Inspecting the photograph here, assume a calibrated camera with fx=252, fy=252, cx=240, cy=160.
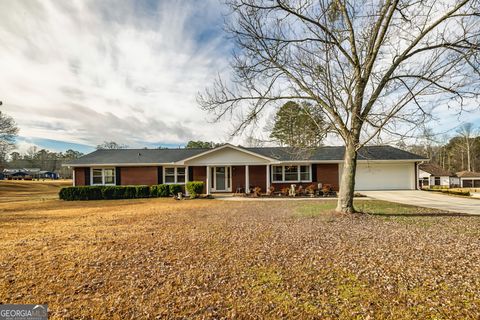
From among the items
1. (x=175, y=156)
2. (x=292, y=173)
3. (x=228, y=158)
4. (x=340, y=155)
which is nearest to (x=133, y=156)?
(x=175, y=156)

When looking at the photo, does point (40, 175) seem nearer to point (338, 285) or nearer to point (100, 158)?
point (100, 158)

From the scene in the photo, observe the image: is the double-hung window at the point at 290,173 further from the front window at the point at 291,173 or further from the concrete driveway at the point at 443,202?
the concrete driveway at the point at 443,202

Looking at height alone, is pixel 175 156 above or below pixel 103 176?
above

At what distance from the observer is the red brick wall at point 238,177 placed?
21156 mm

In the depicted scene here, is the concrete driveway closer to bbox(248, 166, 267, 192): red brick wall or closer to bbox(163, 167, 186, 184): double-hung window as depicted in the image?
bbox(248, 166, 267, 192): red brick wall

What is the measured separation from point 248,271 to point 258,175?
16494 mm

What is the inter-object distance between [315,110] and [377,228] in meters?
5.76

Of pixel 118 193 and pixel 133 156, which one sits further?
pixel 133 156

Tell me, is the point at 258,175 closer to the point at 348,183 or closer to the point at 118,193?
the point at 118,193

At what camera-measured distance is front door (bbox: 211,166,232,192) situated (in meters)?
21.5

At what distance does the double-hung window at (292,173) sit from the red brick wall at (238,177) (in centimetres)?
264

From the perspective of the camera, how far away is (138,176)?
21.4 m

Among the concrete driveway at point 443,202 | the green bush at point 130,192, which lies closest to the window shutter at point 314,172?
the concrete driveway at point 443,202

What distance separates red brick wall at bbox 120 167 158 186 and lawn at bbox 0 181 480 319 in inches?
505
